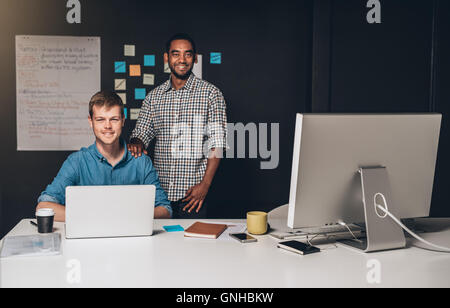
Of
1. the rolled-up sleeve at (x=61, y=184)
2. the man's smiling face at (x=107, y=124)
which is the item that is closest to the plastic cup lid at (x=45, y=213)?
the rolled-up sleeve at (x=61, y=184)

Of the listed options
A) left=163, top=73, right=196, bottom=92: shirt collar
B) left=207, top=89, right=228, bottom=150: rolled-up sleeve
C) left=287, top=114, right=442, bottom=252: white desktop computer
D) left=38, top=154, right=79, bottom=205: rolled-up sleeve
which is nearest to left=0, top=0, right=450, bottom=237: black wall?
left=163, top=73, right=196, bottom=92: shirt collar

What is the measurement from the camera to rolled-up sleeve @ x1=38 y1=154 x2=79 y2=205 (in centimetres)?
212

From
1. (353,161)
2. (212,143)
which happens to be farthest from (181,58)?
(353,161)

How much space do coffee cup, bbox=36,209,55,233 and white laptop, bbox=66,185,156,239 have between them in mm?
145

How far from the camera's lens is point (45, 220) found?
1822 millimetres

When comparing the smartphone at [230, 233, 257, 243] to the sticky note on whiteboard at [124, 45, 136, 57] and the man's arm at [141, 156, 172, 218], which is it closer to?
the man's arm at [141, 156, 172, 218]

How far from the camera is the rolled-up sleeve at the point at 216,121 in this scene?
3.30m

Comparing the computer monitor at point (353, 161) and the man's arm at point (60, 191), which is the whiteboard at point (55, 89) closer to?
the man's arm at point (60, 191)

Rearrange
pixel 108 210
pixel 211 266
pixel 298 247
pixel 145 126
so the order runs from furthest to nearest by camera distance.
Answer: pixel 145 126 < pixel 108 210 < pixel 298 247 < pixel 211 266

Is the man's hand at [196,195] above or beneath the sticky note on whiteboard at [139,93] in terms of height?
beneath

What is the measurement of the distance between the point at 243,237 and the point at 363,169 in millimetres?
519

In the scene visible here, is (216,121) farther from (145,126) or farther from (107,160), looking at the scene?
(107,160)

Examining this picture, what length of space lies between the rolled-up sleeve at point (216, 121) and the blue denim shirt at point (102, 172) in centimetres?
90

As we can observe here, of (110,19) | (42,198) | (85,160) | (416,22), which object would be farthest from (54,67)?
(416,22)
